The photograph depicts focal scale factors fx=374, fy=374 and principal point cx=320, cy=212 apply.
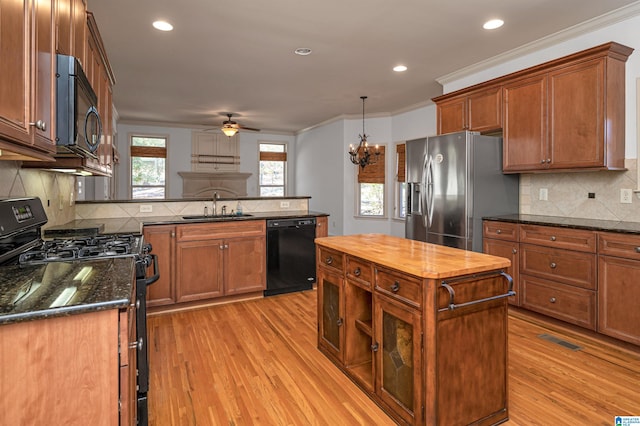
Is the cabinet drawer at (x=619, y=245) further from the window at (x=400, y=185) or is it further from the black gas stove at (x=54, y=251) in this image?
the window at (x=400, y=185)

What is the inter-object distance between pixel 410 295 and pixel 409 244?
2.39ft

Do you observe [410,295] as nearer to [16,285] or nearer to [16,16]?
[16,285]

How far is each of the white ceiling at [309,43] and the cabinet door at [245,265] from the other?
2053 mm

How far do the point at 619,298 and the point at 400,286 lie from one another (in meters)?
2.08

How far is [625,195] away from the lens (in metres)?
3.21

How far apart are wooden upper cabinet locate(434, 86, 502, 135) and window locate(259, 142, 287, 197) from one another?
18.6 feet

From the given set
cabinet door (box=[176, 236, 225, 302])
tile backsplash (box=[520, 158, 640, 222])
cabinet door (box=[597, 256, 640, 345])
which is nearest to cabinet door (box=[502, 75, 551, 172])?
tile backsplash (box=[520, 158, 640, 222])

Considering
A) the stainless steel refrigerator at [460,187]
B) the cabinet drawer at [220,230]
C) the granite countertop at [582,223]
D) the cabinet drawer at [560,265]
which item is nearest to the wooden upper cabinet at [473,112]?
the stainless steel refrigerator at [460,187]

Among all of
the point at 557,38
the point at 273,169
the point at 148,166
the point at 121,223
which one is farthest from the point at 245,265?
the point at 273,169

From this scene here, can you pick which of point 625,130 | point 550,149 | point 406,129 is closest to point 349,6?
point 550,149

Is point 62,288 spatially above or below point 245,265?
above

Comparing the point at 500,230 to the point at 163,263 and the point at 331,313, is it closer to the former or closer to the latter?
the point at 331,313

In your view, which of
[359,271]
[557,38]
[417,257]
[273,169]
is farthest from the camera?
[273,169]

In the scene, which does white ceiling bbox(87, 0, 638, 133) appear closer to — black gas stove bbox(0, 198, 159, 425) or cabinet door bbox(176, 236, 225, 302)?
black gas stove bbox(0, 198, 159, 425)
